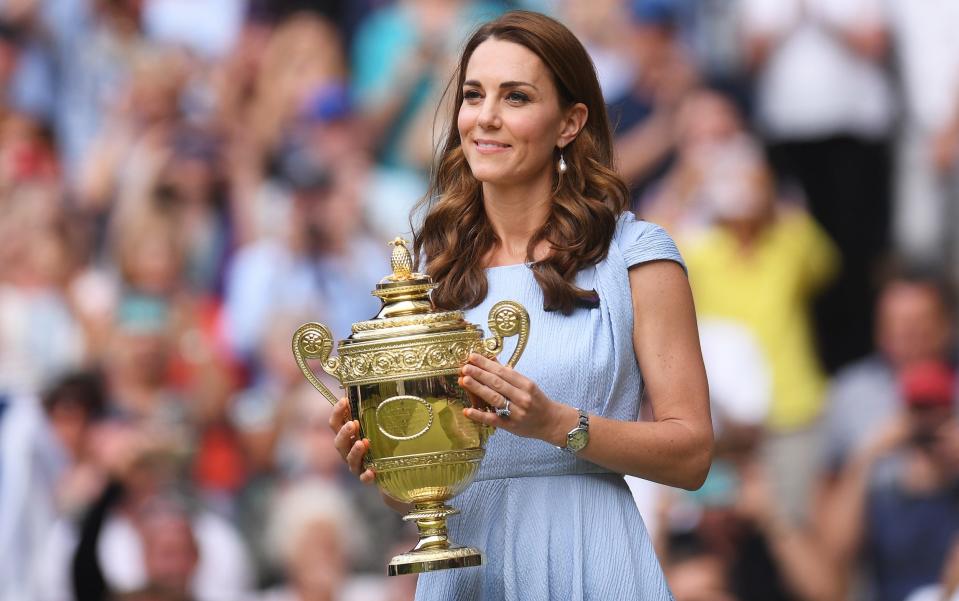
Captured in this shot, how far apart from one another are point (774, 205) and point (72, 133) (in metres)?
3.76

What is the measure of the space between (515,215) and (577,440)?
53 centimetres

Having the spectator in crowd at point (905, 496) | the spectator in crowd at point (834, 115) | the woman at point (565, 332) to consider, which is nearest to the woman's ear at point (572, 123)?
the woman at point (565, 332)

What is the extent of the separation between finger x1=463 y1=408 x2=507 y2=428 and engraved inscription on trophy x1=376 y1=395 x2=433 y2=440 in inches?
3.8

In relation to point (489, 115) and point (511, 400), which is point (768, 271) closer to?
point (489, 115)

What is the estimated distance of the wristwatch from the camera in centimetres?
283

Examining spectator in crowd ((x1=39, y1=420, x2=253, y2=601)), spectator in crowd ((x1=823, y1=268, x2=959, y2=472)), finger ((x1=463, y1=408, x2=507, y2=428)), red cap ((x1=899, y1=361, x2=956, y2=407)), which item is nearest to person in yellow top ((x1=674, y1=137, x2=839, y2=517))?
spectator in crowd ((x1=823, y1=268, x2=959, y2=472))

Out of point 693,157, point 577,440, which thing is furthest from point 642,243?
point 693,157

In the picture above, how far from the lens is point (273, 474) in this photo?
25.6 feet

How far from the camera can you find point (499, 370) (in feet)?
8.96

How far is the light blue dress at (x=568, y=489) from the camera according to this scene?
3.02 metres

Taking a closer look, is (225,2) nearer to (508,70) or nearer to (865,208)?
(865,208)

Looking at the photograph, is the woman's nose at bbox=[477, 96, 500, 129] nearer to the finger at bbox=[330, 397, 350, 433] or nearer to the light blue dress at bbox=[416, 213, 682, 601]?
the light blue dress at bbox=[416, 213, 682, 601]

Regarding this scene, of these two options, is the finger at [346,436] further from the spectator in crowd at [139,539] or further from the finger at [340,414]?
the spectator in crowd at [139,539]

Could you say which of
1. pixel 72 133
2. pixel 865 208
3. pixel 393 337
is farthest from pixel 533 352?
pixel 72 133
